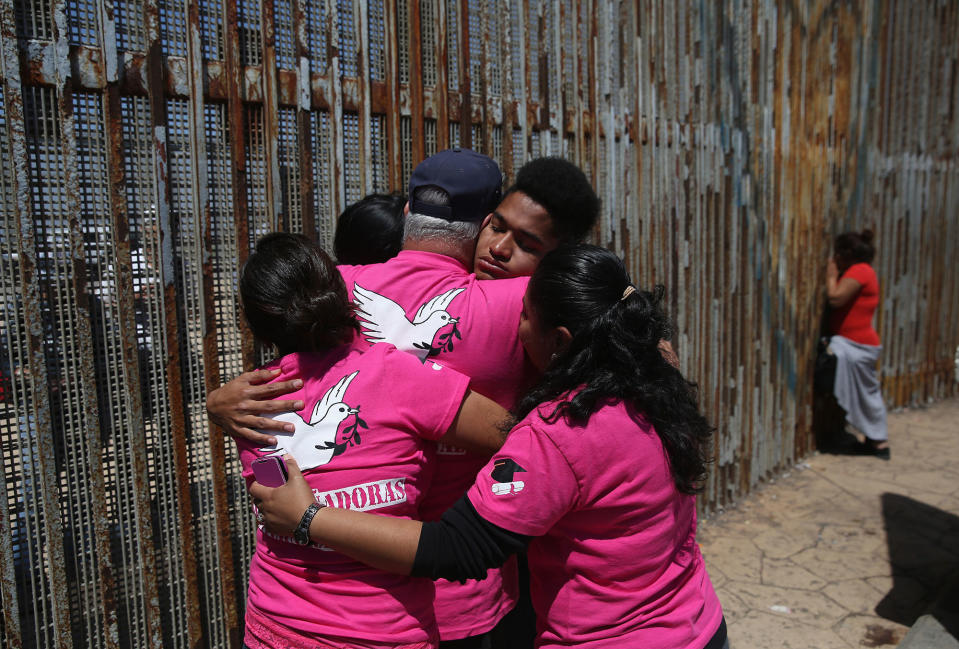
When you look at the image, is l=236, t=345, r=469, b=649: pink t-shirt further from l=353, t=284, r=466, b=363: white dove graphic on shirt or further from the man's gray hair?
the man's gray hair

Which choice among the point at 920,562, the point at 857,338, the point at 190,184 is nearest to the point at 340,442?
the point at 190,184

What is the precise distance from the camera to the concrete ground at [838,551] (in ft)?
11.5

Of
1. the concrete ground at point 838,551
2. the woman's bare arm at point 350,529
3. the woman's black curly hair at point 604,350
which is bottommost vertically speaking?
the concrete ground at point 838,551

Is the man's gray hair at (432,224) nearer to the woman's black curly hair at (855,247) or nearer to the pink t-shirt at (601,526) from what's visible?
the pink t-shirt at (601,526)

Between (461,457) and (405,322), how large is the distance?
353 mm

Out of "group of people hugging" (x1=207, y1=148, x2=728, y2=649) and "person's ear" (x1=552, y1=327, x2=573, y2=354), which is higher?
"person's ear" (x1=552, y1=327, x2=573, y2=354)

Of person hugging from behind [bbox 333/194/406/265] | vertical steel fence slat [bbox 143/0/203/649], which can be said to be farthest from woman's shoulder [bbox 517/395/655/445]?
vertical steel fence slat [bbox 143/0/203/649]

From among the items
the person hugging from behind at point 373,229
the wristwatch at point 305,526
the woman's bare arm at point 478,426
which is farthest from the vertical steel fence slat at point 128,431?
the woman's bare arm at point 478,426

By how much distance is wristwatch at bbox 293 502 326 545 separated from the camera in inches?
54.6

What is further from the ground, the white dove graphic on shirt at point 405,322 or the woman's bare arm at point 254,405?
the white dove graphic on shirt at point 405,322

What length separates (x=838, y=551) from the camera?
167 inches

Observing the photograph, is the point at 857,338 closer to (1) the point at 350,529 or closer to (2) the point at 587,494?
(2) the point at 587,494

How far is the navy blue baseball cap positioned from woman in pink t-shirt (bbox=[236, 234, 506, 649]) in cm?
39

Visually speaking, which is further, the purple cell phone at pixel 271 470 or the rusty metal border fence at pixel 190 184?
the rusty metal border fence at pixel 190 184
